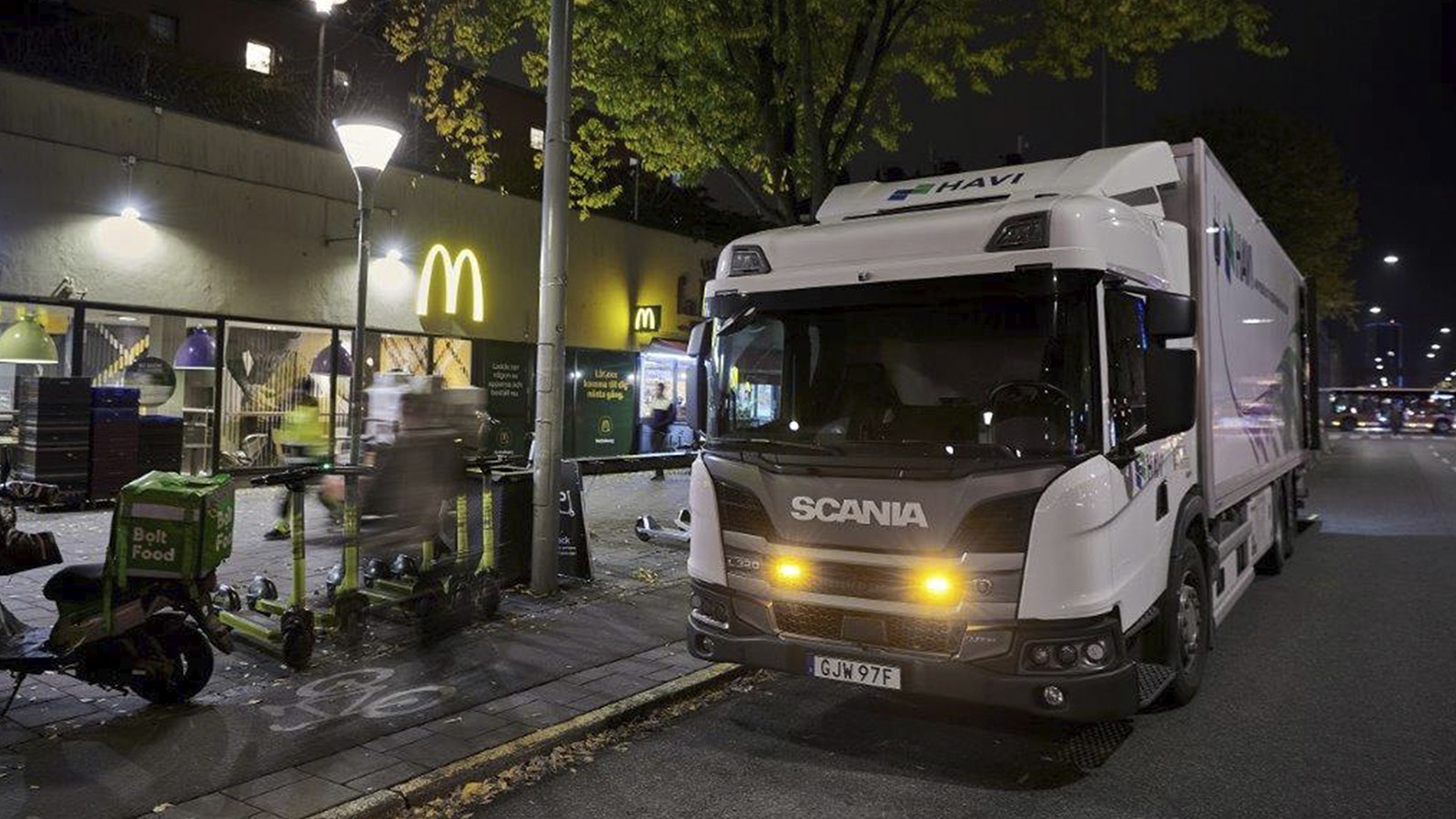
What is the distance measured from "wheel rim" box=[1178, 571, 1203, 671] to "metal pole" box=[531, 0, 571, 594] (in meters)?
4.91

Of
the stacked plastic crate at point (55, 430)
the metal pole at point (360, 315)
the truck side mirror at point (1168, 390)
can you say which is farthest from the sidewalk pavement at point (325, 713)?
the stacked plastic crate at point (55, 430)

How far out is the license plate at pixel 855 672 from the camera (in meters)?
4.54

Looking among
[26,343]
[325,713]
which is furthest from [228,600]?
[26,343]

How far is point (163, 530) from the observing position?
512 centimetres

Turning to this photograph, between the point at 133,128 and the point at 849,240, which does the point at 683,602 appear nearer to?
the point at 849,240

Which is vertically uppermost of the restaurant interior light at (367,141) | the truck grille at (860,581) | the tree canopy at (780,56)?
the tree canopy at (780,56)

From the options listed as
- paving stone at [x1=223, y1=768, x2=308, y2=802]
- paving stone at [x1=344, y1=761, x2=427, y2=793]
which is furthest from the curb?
paving stone at [x1=223, y1=768, x2=308, y2=802]

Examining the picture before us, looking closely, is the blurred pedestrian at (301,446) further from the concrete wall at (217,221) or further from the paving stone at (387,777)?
the paving stone at (387,777)

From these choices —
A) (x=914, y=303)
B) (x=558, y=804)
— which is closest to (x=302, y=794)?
(x=558, y=804)

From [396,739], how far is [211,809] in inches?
39.8

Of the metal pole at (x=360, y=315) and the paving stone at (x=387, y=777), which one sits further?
the metal pole at (x=360, y=315)

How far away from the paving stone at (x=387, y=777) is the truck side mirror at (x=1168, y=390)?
156 inches

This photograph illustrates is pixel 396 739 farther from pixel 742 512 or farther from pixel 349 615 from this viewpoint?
pixel 742 512

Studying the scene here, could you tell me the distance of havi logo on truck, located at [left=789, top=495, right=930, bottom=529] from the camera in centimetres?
446
